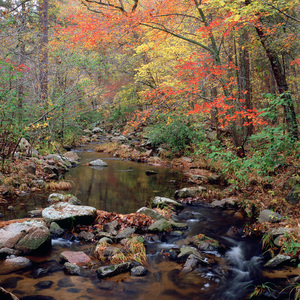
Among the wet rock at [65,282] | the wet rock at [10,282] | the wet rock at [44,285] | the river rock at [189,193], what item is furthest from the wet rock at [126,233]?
the river rock at [189,193]

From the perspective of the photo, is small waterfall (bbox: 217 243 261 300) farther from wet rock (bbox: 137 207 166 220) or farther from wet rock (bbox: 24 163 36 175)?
wet rock (bbox: 24 163 36 175)

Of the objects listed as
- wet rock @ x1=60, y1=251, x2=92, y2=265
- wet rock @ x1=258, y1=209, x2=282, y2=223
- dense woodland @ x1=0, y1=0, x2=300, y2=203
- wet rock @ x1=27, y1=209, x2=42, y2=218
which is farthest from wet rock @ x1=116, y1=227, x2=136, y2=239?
wet rock @ x1=258, y1=209, x2=282, y2=223

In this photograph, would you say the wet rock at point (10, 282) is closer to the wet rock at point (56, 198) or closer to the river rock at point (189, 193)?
the wet rock at point (56, 198)

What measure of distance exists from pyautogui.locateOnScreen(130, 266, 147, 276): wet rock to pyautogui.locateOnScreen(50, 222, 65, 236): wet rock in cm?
213

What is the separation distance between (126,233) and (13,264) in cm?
228

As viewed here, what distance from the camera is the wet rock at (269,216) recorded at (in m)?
5.93

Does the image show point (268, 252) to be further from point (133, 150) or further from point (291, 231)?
point (133, 150)

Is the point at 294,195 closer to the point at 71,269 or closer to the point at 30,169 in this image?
the point at 71,269

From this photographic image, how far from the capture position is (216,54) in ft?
30.6

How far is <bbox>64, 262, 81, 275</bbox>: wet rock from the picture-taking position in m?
4.14

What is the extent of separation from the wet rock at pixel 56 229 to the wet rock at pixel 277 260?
4.28 m

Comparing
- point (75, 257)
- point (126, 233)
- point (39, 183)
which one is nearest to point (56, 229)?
point (75, 257)

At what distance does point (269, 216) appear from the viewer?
6008mm

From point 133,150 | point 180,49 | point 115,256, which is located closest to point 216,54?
point 180,49
